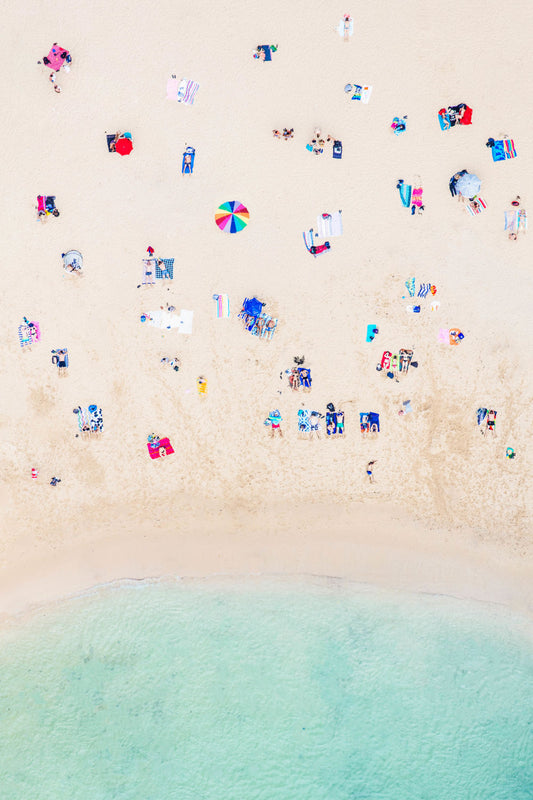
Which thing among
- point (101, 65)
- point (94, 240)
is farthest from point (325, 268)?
point (101, 65)

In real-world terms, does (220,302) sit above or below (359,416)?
above

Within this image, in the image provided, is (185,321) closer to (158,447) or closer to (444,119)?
(158,447)

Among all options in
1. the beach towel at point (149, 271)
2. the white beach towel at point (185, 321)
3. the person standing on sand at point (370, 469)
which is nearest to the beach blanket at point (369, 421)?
the person standing on sand at point (370, 469)

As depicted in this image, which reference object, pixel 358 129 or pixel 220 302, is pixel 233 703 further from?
pixel 358 129

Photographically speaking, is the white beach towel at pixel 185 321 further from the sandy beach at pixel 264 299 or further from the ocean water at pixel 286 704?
the ocean water at pixel 286 704

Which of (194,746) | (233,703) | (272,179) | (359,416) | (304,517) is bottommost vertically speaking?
(194,746)
